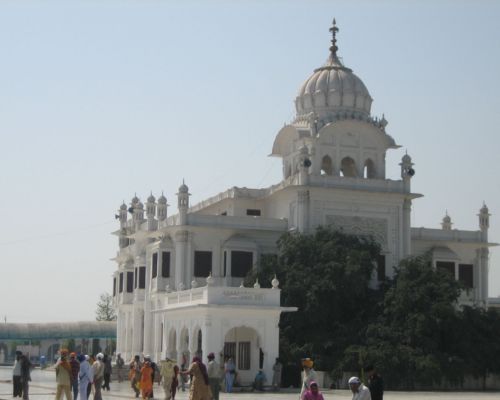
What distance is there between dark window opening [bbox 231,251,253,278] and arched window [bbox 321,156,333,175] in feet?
18.5

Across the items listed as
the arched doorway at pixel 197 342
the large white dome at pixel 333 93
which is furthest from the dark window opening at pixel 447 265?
the arched doorway at pixel 197 342

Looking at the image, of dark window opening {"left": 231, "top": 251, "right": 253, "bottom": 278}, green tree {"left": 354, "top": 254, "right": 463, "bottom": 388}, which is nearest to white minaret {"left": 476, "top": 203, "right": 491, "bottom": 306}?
green tree {"left": 354, "top": 254, "right": 463, "bottom": 388}

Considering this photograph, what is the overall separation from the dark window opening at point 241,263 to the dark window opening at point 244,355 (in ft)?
25.9

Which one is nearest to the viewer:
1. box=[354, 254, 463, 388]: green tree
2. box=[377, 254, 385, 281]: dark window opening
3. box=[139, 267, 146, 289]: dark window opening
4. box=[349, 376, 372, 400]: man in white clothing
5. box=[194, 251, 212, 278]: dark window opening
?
box=[349, 376, 372, 400]: man in white clothing

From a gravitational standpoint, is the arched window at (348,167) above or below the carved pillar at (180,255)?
above

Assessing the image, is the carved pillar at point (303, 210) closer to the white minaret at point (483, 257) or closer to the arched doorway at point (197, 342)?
the arched doorway at point (197, 342)

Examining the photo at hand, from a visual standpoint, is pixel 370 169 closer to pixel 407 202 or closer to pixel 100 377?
pixel 407 202

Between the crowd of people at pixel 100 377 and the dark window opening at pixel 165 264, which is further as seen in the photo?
the dark window opening at pixel 165 264

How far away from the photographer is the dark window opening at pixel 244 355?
132ft

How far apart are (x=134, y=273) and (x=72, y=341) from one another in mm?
28702

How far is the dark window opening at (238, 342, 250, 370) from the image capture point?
132 feet

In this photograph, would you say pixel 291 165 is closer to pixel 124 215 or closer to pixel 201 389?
pixel 124 215

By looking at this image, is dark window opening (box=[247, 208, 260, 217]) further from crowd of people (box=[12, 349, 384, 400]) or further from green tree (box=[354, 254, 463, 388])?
crowd of people (box=[12, 349, 384, 400])

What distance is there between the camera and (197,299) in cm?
3912
